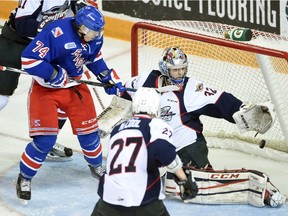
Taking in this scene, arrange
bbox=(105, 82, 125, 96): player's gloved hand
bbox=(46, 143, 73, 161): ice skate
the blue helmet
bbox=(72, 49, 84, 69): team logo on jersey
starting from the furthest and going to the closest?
bbox=(46, 143, 73, 161): ice skate, bbox=(105, 82, 125, 96): player's gloved hand, bbox=(72, 49, 84, 69): team logo on jersey, the blue helmet

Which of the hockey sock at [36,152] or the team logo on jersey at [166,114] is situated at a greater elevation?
the team logo on jersey at [166,114]

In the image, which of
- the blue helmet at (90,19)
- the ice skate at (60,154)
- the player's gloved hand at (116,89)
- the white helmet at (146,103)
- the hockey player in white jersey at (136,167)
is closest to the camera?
the hockey player in white jersey at (136,167)

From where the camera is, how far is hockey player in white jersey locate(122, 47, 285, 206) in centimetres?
479

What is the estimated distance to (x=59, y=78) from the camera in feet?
15.4

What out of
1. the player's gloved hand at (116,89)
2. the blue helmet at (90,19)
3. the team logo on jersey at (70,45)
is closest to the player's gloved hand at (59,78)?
the team logo on jersey at (70,45)

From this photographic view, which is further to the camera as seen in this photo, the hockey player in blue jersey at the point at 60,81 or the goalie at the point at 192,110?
the goalie at the point at 192,110

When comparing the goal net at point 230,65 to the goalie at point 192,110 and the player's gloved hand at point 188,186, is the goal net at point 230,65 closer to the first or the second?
the goalie at point 192,110

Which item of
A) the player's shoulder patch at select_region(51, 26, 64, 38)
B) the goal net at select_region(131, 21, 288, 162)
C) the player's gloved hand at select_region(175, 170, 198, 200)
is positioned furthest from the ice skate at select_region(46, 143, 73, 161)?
the player's gloved hand at select_region(175, 170, 198, 200)

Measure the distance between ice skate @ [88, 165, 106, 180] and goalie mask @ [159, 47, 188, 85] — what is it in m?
0.68

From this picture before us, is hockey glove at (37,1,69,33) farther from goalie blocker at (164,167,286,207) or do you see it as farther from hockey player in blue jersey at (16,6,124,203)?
goalie blocker at (164,167,286,207)

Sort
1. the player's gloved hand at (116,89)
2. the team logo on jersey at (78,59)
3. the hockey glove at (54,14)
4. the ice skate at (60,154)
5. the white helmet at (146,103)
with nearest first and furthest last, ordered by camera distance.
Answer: the white helmet at (146,103)
the team logo on jersey at (78,59)
the player's gloved hand at (116,89)
the hockey glove at (54,14)
the ice skate at (60,154)

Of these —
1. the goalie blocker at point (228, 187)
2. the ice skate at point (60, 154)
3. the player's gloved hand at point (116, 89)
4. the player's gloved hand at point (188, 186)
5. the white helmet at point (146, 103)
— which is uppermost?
the white helmet at point (146, 103)

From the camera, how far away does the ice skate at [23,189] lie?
4.81 meters

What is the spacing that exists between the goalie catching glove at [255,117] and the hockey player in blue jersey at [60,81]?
2.15ft
